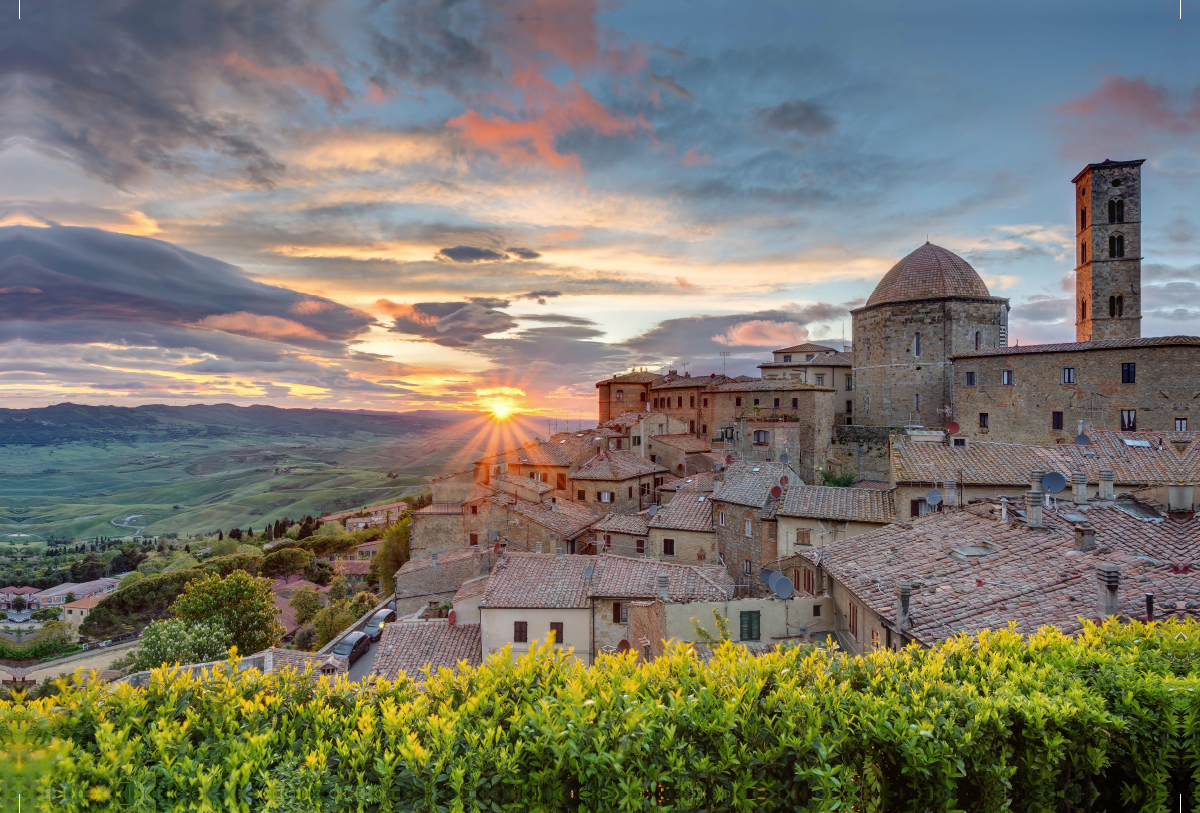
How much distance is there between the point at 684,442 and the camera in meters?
51.5

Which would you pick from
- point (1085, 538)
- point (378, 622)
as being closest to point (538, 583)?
point (378, 622)

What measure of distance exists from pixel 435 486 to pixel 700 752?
40.5 metres

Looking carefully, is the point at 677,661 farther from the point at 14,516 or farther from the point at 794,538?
the point at 14,516

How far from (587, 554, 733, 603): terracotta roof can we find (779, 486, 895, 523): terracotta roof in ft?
14.7

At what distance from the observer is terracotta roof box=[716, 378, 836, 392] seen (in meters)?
45.6

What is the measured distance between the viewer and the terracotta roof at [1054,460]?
67.1 ft

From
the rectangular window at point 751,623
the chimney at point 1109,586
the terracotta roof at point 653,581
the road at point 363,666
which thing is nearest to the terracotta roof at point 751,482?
the terracotta roof at point 653,581

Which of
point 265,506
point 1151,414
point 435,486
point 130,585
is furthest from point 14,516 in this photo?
point 1151,414

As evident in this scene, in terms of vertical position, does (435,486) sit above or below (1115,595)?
below

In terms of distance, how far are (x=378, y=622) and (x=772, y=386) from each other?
3404 cm

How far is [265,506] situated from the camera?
554ft

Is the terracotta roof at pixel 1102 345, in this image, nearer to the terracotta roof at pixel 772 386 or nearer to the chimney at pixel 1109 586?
the terracotta roof at pixel 772 386

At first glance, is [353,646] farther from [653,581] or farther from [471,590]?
[653,581]

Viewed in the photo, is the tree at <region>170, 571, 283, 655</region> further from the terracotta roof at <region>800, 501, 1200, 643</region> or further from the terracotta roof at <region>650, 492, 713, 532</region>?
the terracotta roof at <region>800, 501, 1200, 643</region>
